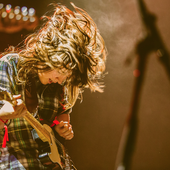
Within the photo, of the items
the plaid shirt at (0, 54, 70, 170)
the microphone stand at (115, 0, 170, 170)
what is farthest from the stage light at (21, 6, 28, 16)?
the microphone stand at (115, 0, 170, 170)

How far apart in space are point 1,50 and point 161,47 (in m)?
1.48

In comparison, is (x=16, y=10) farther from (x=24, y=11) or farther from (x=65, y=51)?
(x=65, y=51)

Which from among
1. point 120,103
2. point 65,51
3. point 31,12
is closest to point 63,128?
point 65,51

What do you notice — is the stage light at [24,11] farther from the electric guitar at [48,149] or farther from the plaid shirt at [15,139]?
the electric guitar at [48,149]

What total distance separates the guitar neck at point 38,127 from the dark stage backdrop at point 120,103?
0.59 m

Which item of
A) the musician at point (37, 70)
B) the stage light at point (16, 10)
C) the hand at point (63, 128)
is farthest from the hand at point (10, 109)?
the stage light at point (16, 10)

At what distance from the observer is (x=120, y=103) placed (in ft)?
5.47

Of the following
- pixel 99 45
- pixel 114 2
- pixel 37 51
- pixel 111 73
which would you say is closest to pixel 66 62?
pixel 37 51

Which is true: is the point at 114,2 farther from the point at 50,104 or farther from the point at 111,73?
the point at 50,104

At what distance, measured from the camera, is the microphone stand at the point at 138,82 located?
→ 165 centimetres

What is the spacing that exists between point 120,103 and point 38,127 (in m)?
0.96

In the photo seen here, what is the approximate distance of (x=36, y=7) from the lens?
131cm

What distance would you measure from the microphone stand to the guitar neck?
3.07 feet

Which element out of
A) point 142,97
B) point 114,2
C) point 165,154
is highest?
point 114,2
